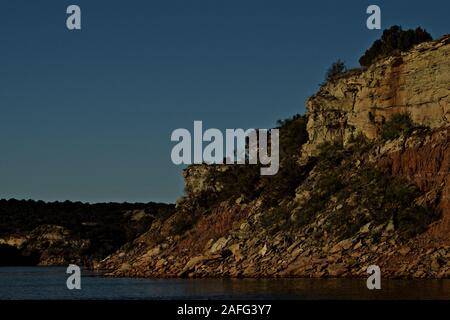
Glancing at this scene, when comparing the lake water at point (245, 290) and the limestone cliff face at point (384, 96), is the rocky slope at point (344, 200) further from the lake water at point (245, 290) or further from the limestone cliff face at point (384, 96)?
the lake water at point (245, 290)

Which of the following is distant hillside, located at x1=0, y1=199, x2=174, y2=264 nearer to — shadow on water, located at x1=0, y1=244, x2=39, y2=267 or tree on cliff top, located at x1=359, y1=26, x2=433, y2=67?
shadow on water, located at x1=0, y1=244, x2=39, y2=267

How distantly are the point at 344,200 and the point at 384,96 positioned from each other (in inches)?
390

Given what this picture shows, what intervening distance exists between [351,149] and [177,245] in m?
19.1

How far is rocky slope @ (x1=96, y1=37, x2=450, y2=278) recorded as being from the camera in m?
58.3

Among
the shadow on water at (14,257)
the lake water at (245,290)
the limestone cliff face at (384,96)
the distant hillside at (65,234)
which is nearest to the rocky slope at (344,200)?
the limestone cliff face at (384,96)

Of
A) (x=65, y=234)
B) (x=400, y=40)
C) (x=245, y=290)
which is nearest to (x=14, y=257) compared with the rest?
(x=65, y=234)

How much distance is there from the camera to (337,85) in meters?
77.1

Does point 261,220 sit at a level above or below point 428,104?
below

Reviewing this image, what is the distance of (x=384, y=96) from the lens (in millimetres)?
70750

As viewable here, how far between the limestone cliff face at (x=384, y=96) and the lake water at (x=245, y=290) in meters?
17.9
